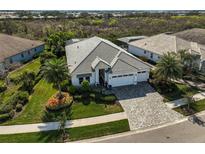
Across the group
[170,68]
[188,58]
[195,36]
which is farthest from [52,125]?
[195,36]

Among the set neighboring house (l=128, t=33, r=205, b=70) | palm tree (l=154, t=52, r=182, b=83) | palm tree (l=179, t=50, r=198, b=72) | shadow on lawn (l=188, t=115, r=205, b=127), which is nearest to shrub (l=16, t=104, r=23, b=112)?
palm tree (l=154, t=52, r=182, b=83)

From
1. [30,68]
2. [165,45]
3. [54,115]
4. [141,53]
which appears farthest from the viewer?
[141,53]

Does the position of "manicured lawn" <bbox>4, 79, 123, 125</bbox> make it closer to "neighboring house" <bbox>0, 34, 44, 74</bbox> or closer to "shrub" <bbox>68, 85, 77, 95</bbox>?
"shrub" <bbox>68, 85, 77, 95</bbox>

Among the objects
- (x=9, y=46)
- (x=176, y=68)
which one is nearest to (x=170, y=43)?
(x=176, y=68)

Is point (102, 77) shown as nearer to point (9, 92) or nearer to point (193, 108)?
point (193, 108)

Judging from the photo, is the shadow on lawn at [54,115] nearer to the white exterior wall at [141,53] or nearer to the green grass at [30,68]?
the green grass at [30,68]
